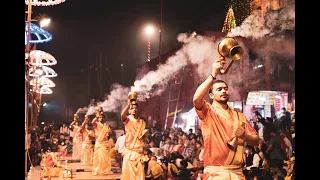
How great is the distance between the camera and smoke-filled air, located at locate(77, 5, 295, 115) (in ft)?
22.0

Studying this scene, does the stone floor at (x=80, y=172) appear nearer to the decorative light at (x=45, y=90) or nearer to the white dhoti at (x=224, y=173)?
the decorative light at (x=45, y=90)

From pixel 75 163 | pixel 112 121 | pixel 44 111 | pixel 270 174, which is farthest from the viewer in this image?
pixel 75 163

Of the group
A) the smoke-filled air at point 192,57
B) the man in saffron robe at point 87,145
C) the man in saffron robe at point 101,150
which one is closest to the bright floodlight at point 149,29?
the smoke-filled air at point 192,57

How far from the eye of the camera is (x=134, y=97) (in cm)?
689

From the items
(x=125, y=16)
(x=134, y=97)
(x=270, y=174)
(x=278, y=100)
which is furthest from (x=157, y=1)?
(x=270, y=174)

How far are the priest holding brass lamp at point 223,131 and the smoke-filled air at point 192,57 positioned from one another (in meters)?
2.36

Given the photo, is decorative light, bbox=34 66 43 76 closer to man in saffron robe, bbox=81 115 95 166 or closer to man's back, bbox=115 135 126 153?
man in saffron robe, bbox=81 115 95 166

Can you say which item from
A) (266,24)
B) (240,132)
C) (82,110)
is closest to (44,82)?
(82,110)

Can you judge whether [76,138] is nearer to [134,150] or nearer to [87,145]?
[87,145]

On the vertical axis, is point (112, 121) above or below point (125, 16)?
below

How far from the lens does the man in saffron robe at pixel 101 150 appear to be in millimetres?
8766

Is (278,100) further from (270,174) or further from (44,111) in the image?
(44,111)

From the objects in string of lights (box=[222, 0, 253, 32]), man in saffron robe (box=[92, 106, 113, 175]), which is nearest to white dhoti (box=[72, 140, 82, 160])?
man in saffron robe (box=[92, 106, 113, 175])

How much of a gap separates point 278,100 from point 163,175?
2185 millimetres
